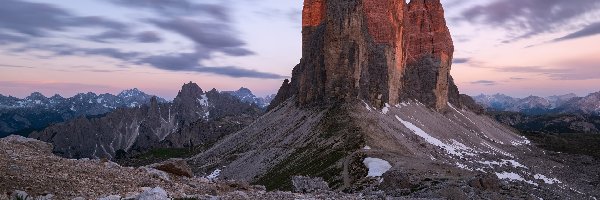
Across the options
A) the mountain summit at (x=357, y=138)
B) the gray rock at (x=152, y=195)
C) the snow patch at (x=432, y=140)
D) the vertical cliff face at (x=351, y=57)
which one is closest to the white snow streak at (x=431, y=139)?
the snow patch at (x=432, y=140)

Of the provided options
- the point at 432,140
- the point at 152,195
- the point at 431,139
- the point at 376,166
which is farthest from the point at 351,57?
the point at 152,195

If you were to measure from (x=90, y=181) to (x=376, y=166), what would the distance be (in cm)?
6189

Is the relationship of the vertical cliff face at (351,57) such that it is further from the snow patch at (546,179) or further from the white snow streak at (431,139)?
the snow patch at (546,179)

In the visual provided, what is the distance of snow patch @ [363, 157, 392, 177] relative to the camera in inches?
3019

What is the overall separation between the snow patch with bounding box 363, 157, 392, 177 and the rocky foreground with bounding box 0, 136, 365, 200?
4666cm

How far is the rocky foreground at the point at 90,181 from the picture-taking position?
838 inches

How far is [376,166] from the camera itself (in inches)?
3209

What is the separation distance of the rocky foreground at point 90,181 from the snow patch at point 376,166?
4666cm

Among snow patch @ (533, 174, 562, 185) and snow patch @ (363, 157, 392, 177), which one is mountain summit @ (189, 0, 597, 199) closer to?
snow patch @ (363, 157, 392, 177)

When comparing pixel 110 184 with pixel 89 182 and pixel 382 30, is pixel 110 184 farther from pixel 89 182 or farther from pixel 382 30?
pixel 382 30

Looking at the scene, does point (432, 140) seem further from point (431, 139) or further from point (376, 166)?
point (376, 166)

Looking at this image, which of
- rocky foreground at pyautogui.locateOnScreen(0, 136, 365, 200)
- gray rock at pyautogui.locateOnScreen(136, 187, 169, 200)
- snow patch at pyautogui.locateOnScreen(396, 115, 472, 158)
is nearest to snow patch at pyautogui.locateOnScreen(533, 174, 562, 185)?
snow patch at pyautogui.locateOnScreen(396, 115, 472, 158)

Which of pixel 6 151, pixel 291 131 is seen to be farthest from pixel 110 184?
pixel 291 131

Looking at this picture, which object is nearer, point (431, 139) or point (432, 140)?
point (432, 140)
